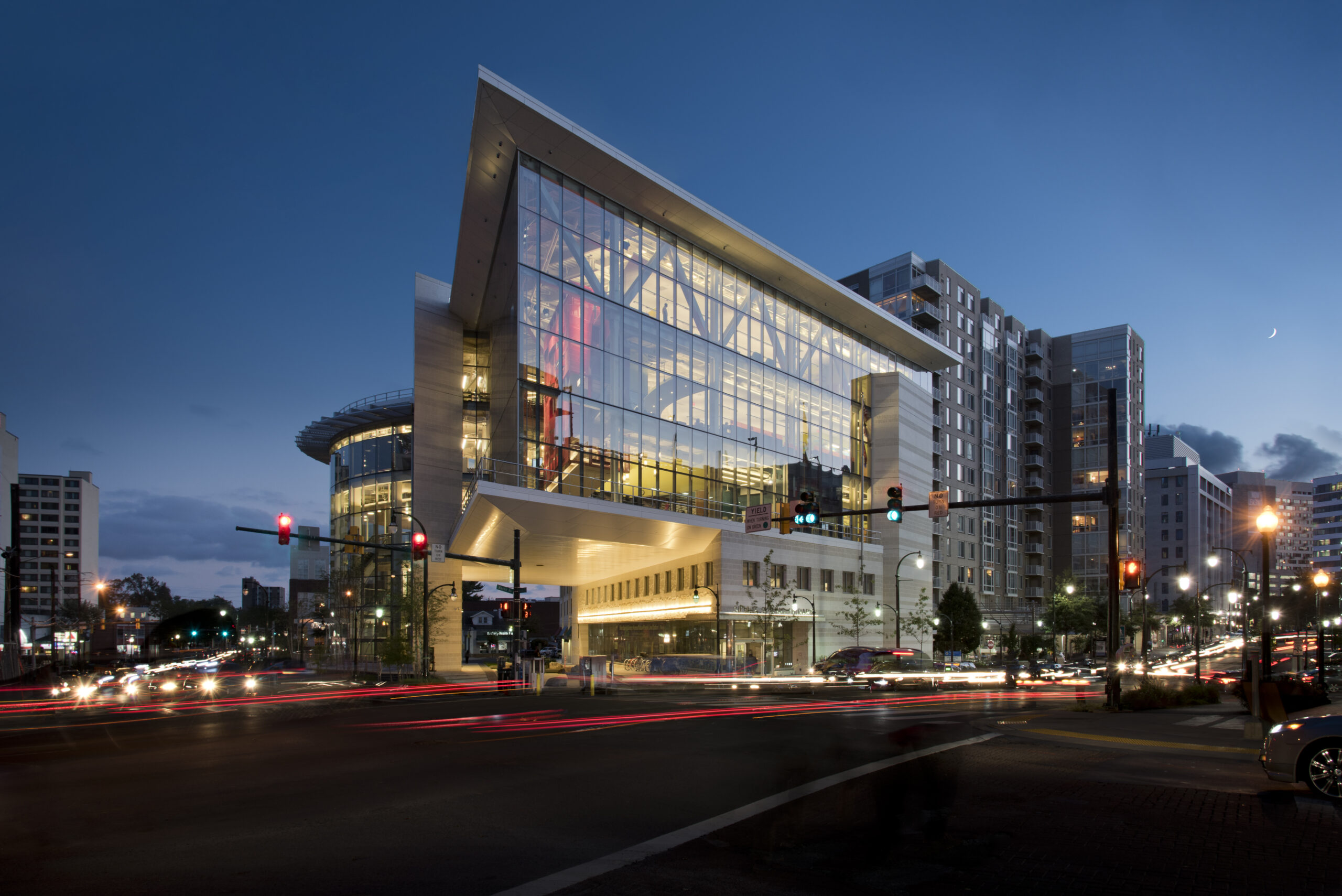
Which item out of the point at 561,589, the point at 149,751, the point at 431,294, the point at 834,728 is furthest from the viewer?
the point at 561,589

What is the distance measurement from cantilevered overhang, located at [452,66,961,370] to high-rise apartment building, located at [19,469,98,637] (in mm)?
155605

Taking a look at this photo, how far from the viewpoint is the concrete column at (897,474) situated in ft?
235

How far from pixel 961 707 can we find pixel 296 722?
1976 cm

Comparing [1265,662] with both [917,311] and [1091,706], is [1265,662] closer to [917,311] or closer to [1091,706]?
[1091,706]

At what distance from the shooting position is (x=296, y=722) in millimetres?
21938

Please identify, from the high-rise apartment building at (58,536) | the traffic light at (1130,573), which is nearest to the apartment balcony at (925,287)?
the traffic light at (1130,573)

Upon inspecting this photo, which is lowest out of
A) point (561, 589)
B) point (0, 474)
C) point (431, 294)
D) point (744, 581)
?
point (561, 589)

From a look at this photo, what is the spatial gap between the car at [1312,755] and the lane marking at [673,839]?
16.7 ft

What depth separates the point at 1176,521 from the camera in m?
157

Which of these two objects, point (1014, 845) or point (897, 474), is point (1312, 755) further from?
point (897, 474)

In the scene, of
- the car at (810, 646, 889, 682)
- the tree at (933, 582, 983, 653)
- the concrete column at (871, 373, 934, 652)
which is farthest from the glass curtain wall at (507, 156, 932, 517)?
the tree at (933, 582, 983, 653)

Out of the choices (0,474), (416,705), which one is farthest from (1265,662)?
(0,474)

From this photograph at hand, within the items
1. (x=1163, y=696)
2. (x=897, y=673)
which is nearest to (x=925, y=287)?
(x=897, y=673)

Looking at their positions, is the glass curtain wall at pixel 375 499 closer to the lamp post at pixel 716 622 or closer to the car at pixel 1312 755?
the lamp post at pixel 716 622
